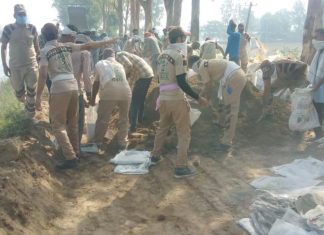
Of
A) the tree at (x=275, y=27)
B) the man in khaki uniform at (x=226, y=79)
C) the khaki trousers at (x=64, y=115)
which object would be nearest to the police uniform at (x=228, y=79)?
the man in khaki uniform at (x=226, y=79)

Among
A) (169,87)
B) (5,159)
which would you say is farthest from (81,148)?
(169,87)

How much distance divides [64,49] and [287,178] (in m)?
3.48

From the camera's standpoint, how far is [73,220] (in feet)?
14.4

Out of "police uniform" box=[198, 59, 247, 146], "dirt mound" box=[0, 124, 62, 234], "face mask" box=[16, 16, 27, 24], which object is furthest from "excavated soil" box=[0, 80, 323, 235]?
"face mask" box=[16, 16, 27, 24]

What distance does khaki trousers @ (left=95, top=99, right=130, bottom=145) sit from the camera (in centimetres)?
632

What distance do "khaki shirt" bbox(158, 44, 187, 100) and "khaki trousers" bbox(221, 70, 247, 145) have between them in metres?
1.35

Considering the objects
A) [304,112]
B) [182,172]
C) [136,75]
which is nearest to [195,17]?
[136,75]

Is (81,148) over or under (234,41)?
under

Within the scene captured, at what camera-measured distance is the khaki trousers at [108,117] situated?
632 centimetres

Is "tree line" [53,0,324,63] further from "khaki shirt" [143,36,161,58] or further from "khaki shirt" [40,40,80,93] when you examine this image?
"khaki shirt" [40,40,80,93]

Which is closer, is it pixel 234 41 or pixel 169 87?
pixel 169 87

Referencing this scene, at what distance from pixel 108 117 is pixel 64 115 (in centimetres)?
94

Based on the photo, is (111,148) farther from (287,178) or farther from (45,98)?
(45,98)

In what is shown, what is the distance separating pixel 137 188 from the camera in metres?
5.23
